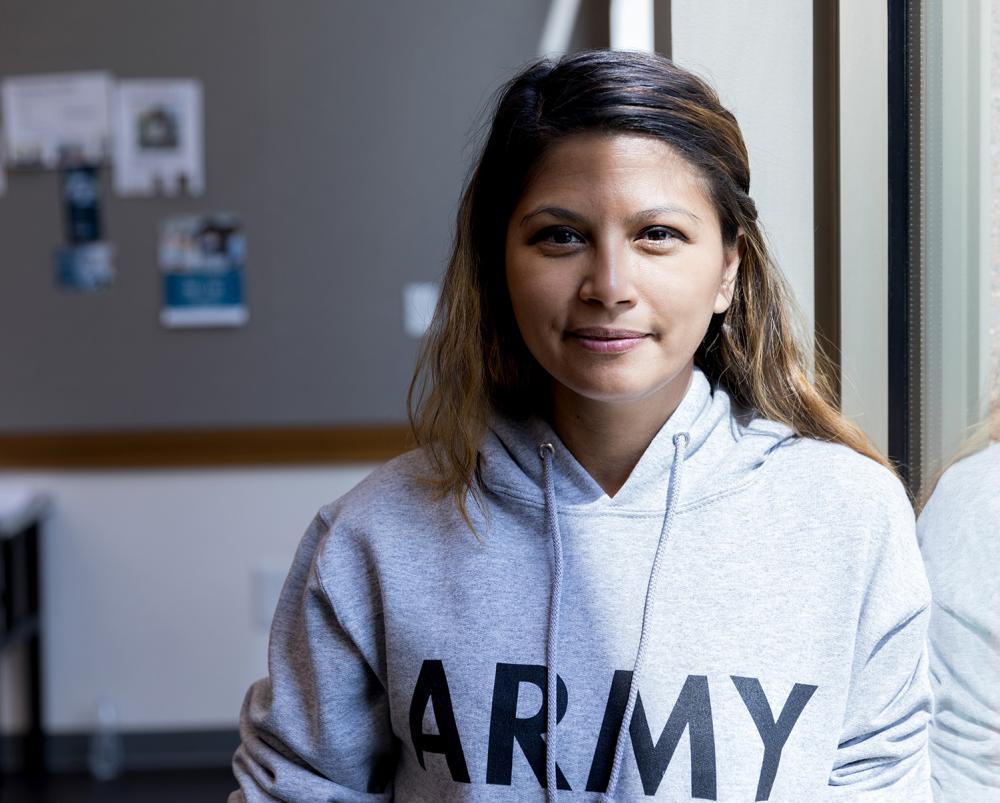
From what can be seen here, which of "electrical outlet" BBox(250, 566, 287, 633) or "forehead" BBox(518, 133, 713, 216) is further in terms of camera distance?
"electrical outlet" BBox(250, 566, 287, 633)

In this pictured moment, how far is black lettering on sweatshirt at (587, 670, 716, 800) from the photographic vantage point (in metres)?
0.91

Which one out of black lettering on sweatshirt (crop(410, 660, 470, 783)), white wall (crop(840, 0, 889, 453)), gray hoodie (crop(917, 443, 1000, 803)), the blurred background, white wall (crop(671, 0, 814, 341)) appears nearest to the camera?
gray hoodie (crop(917, 443, 1000, 803))

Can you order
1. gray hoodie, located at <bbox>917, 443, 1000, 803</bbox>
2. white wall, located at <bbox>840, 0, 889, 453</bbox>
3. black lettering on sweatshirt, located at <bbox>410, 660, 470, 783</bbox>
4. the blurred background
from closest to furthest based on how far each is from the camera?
1. gray hoodie, located at <bbox>917, 443, 1000, 803</bbox>
2. black lettering on sweatshirt, located at <bbox>410, 660, 470, 783</bbox>
3. white wall, located at <bbox>840, 0, 889, 453</bbox>
4. the blurred background

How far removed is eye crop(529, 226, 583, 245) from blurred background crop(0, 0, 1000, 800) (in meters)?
1.97

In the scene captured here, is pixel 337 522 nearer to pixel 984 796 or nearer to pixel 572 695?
pixel 572 695

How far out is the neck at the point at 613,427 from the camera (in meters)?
1.02

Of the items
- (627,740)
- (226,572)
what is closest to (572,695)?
(627,740)

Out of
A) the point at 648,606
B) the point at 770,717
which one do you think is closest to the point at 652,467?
the point at 648,606

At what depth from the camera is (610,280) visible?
0.90 m

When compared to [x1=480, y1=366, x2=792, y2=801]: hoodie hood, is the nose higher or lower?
higher

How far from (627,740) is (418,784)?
206mm

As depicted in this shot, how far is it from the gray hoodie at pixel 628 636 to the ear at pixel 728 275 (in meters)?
0.11

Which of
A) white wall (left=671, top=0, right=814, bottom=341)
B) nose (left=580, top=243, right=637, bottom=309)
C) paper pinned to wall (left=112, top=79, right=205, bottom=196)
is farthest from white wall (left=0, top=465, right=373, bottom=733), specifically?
nose (left=580, top=243, right=637, bottom=309)

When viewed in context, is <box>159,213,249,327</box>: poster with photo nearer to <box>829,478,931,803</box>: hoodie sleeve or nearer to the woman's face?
the woman's face
